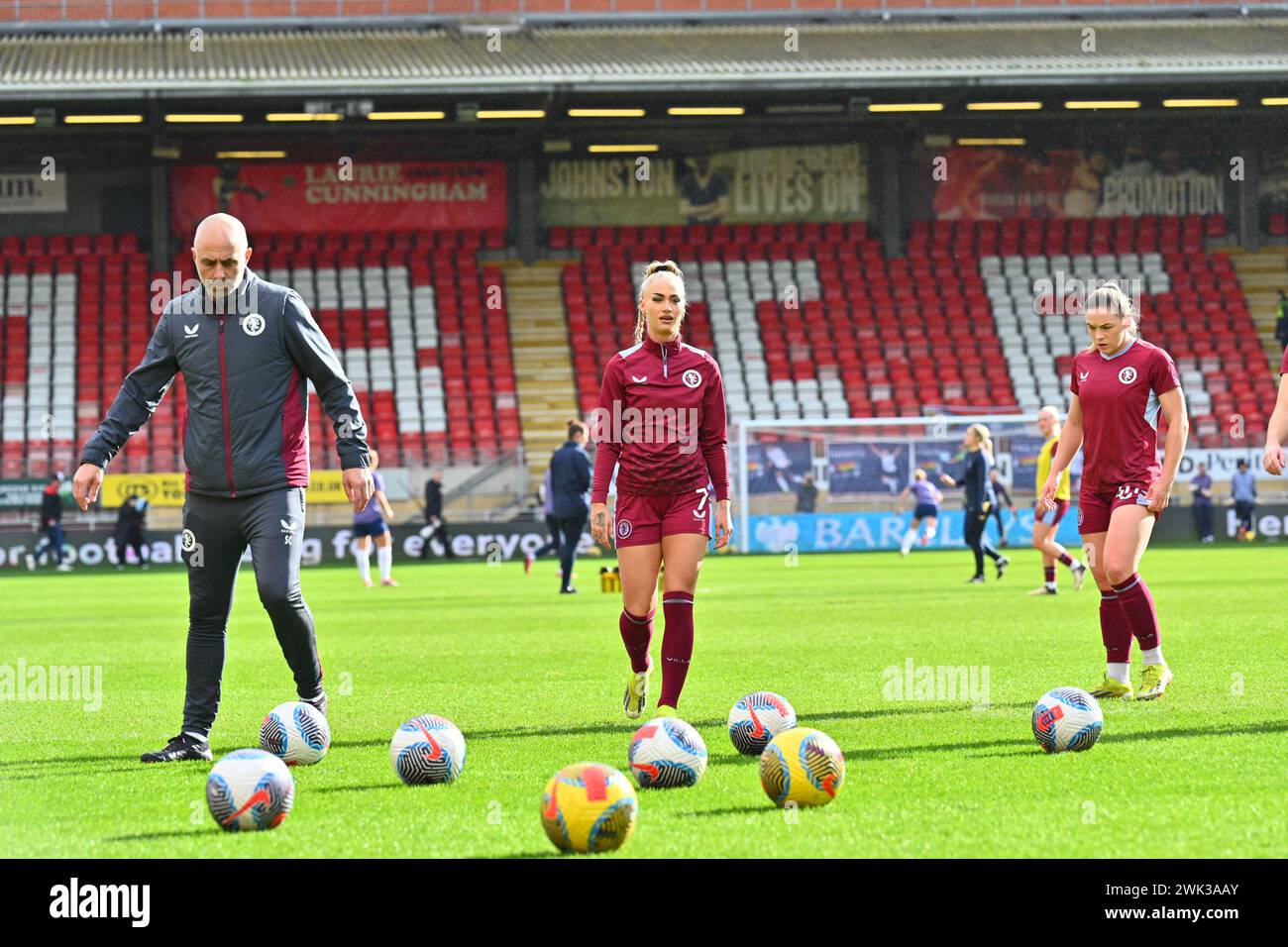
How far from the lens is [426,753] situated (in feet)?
22.9

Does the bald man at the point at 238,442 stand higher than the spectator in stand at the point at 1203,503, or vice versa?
the bald man at the point at 238,442

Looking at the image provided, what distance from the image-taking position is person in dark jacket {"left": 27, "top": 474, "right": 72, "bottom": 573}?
1257 inches

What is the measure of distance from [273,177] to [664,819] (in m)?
37.9

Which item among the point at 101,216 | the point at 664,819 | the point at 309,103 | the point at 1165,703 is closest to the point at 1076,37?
the point at 309,103

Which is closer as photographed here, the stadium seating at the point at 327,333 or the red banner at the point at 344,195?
the stadium seating at the point at 327,333

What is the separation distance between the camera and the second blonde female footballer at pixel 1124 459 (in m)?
9.36

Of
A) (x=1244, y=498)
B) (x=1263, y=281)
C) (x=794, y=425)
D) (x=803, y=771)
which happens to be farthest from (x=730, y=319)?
(x=803, y=771)

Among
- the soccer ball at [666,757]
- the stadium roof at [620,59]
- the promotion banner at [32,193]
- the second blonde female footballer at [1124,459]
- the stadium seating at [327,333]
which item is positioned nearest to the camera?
the soccer ball at [666,757]

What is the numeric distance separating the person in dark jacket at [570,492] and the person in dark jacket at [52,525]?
528 inches

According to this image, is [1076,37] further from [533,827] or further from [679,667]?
[533,827]

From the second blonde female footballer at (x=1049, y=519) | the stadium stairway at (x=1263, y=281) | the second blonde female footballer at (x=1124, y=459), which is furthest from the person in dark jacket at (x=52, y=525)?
the stadium stairway at (x=1263, y=281)

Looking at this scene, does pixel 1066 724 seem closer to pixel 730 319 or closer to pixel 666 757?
pixel 666 757

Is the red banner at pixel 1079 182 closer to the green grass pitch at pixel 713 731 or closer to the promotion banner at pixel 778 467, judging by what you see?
the promotion banner at pixel 778 467

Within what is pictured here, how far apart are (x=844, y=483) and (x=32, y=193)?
68.2ft
